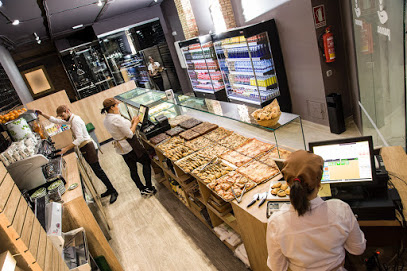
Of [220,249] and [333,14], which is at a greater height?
[333,14]

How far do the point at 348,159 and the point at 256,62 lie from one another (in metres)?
4.85

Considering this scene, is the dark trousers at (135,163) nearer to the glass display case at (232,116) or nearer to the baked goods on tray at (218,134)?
the glass display case at (232,116)

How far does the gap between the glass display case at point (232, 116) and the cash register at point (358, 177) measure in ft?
1.62

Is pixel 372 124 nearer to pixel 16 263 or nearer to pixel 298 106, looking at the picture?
pixel 298 106

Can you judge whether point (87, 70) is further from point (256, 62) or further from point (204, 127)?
point (204, 127)

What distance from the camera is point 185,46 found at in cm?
934

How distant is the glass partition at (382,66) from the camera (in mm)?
3052

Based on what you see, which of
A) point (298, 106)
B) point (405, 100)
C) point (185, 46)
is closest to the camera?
point (405, 100)

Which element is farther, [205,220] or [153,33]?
[153,33]

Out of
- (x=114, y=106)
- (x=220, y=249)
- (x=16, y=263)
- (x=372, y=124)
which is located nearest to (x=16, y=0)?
(x=114, y=106)

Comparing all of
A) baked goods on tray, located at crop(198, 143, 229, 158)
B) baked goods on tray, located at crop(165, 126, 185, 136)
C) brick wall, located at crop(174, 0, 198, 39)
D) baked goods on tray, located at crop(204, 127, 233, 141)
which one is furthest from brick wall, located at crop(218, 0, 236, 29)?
baked goods on tray, located at crop(198, 143, 229, 158)

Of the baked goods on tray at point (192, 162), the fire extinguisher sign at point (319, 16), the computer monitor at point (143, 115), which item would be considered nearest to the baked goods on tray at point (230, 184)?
the baked goods on tray at point (192, 162)

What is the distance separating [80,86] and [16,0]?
18.9 feet

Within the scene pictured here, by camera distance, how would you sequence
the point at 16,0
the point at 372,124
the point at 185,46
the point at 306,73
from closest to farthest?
the point at 372,124 → the point at 16,0 → the point at 306,73 → the point at 185,46
